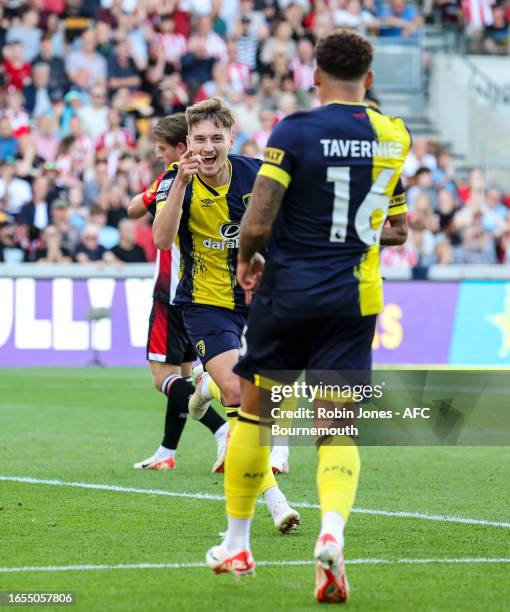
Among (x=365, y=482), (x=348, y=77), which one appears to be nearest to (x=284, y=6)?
(x=365, y=482)

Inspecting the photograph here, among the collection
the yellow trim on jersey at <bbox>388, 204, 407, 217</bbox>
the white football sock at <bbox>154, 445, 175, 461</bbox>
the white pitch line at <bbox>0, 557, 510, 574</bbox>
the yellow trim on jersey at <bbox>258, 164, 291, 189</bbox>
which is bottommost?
the white football sock at <bbox>154, 445, 175, 461</bbox>

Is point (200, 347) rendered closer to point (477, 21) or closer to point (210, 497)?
point (210, 497)

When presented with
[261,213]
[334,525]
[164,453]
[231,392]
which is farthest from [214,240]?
[334,525]

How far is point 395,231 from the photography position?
21.0 feet

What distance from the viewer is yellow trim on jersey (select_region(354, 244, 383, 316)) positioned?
18.8 feet

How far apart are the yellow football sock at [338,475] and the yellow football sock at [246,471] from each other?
0.27 m

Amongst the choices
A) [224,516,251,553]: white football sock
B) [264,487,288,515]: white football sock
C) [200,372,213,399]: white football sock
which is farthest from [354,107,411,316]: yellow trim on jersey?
[200,372,213,399]: white football sock

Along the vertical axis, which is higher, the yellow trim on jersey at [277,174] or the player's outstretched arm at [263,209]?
the yellow trim on jersey at [277,174]

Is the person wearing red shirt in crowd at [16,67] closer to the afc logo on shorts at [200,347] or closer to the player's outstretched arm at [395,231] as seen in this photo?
the afc logo on shorts at [200,347]

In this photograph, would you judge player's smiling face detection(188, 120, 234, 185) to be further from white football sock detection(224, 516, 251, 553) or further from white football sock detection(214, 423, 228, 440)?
white football sock detection(214, 423, 228, 440)

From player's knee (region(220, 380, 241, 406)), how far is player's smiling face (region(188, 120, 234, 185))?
1.16 m

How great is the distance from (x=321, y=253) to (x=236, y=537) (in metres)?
1.22

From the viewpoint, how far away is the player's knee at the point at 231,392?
293 inches

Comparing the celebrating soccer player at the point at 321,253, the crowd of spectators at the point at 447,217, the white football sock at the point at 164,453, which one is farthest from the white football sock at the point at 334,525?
the crowd of spectators at the point at 447,217
